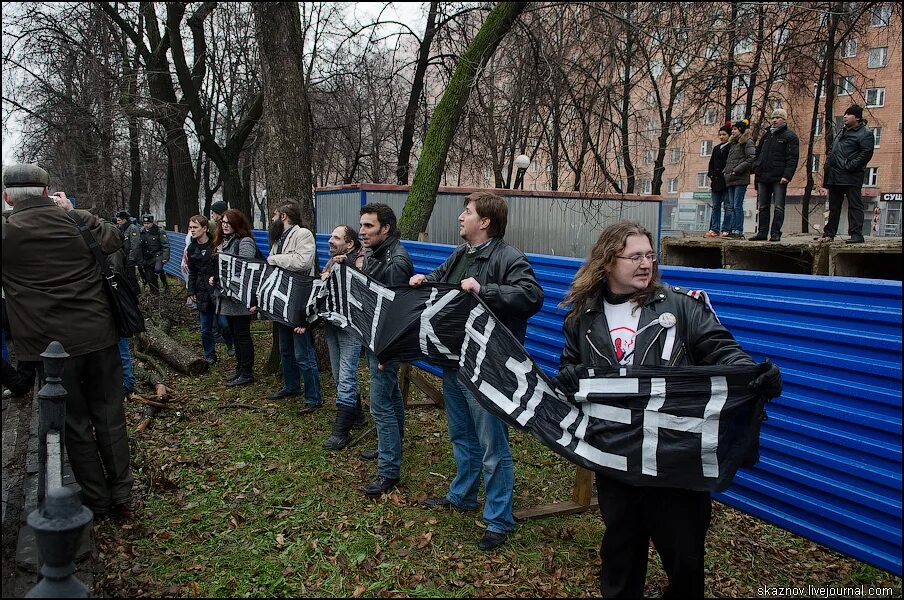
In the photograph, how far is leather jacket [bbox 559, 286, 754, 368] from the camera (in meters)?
3.07

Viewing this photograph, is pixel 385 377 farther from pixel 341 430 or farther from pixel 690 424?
pixel 690 424

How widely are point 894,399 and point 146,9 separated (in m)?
18.5

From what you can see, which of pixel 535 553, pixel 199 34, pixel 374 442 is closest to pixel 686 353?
pixel 535 553

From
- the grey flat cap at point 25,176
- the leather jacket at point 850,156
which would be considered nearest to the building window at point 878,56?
the leather jacket at point 850,156

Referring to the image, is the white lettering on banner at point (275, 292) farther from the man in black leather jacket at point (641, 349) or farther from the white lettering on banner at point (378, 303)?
the man in black leather jacket at point (641, 349)

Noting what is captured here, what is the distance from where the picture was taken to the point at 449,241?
60.4 feet

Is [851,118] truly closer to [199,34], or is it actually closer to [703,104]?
[703,104]

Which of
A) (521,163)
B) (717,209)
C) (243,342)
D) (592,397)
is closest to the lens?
(592,397)

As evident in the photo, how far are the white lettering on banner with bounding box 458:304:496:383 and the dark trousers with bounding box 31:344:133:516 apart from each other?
2313 mm

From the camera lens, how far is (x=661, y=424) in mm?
3186

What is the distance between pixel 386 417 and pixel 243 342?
11.6ft

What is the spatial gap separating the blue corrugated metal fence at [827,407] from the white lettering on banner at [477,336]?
4.76 ft

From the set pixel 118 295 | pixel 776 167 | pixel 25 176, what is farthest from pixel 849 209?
pixel 25 176

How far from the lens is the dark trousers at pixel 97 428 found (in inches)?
172
